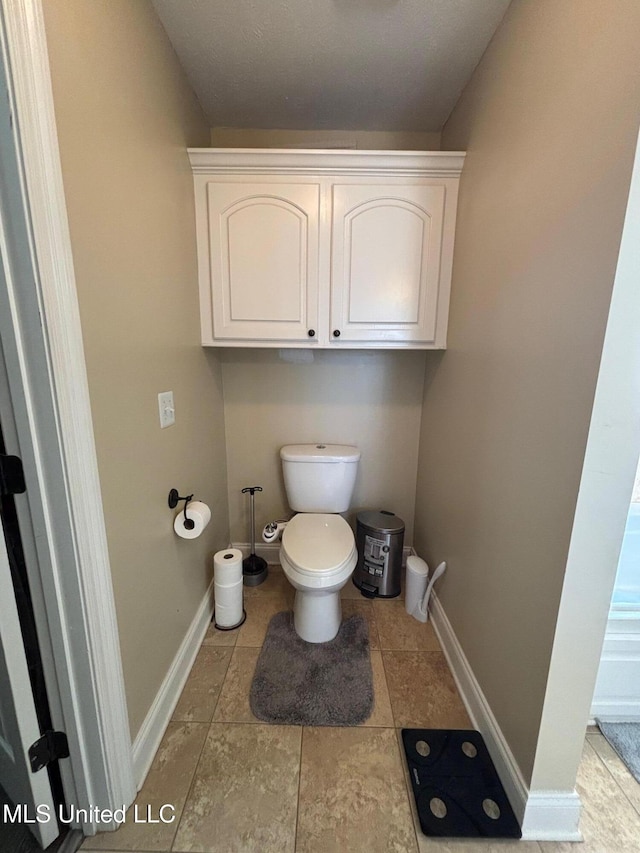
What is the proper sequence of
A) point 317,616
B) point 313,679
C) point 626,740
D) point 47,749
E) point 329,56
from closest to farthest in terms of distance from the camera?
point 47,749 < point 626,740 < point 329,56 < point 313,679 < point 317,616

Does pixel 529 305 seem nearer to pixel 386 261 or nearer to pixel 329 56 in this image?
pixel 386 261

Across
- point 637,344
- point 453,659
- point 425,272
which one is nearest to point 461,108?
point 425,272

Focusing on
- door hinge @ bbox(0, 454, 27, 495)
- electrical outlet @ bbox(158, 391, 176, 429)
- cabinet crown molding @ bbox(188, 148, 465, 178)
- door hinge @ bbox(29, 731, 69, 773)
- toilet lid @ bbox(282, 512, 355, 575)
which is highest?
cabinet crown molding @ bbox(188, 148, 465, 178)

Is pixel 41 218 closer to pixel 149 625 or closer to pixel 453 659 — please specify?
pixel 149 625

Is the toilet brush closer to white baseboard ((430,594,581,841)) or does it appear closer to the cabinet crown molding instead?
white baseboard ((430,594,581,841))

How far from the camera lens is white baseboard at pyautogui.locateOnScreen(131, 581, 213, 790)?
1.09 m

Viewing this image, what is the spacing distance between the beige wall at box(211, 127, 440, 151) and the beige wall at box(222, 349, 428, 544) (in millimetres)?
1017

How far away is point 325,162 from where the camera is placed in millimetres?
1509

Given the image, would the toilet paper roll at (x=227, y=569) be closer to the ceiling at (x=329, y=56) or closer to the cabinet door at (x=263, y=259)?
the cabinet door at (x=263, y=259)

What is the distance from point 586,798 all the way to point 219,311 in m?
2.15

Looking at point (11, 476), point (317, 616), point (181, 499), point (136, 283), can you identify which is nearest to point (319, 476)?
point (317, 616)

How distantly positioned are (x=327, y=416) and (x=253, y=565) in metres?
0.98

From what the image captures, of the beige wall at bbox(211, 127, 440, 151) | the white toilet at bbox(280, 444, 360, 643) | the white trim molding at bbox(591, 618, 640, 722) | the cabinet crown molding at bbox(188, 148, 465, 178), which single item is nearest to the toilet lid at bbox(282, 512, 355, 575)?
the white toilet at bbox(280, 444, 360, 643)

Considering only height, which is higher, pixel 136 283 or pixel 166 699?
pixel 136 283
